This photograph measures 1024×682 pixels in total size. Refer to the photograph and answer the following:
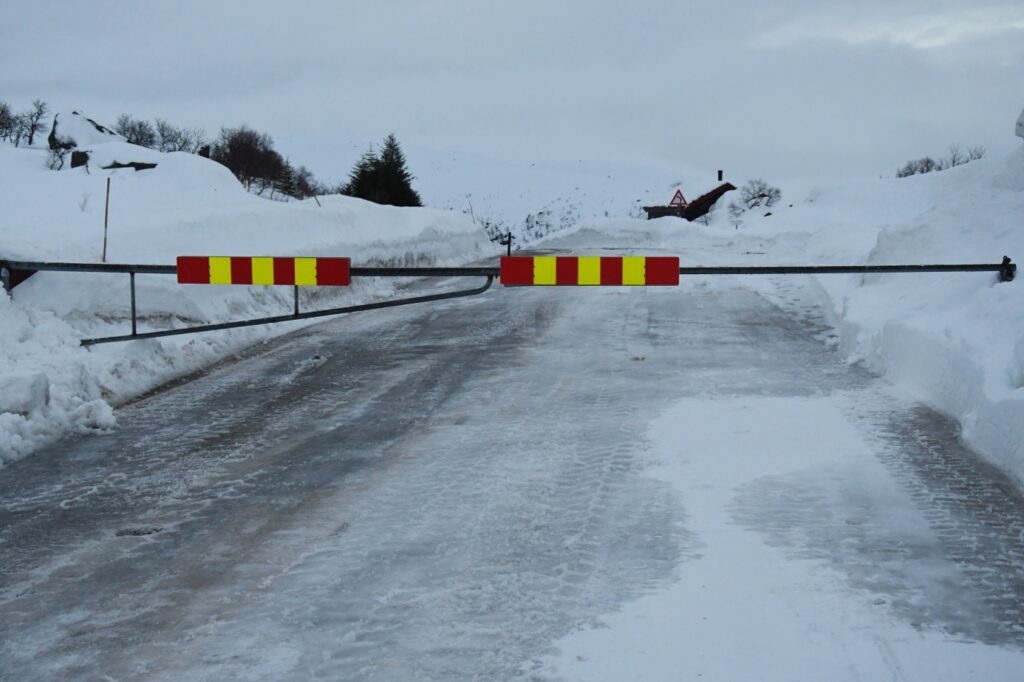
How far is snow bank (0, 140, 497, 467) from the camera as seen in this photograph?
25.9 ft

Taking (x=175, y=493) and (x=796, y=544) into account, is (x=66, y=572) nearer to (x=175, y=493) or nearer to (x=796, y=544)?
(x=175, y=493)

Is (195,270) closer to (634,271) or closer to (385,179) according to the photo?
(634,271)

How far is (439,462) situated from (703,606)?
2718 millimetres

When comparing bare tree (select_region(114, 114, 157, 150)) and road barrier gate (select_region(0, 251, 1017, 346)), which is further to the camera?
bare tree (select_region(114, 114, 157, 150))

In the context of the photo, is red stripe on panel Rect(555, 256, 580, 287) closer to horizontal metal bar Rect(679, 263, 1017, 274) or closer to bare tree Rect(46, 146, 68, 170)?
horizontal metal bar Rect(679, 263, 1017, 274)

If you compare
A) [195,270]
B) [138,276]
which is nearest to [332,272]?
Answer: [195,270]

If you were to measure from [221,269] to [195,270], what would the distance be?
250 mm

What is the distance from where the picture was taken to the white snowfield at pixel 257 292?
746cm

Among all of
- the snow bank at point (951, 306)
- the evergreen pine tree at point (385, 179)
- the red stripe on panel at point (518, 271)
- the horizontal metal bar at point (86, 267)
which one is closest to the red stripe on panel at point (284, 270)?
the horizontal metal bar at point (86, 267)

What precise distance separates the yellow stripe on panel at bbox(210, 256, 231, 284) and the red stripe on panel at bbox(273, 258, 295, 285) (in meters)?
0.44

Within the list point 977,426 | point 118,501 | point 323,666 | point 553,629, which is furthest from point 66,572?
point 977,426

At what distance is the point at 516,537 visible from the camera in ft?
17.1

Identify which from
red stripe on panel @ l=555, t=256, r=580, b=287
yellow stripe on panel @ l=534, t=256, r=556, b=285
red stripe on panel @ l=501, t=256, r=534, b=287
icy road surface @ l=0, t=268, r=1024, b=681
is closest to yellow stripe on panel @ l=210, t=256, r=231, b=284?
icy road surface @ l=0, t=268, r=1024, b=681

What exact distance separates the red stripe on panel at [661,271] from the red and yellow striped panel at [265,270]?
2722mm
